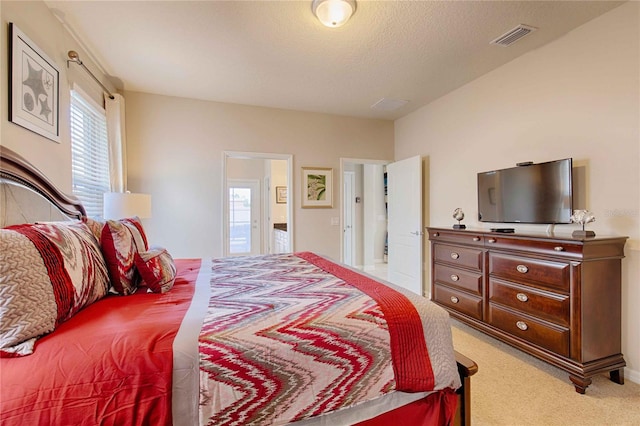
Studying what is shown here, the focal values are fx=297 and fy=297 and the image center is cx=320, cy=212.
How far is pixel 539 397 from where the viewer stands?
77.1 inches

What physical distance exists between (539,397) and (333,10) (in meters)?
2.95

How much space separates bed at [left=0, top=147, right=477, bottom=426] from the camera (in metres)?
0.92

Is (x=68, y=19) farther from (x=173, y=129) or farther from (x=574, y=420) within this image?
(x=574, y=420)

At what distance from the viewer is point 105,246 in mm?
1546

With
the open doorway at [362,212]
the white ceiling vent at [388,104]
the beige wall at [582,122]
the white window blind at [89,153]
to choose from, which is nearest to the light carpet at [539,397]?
the beige wall at [582,122]

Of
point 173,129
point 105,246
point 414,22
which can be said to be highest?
point 414,22

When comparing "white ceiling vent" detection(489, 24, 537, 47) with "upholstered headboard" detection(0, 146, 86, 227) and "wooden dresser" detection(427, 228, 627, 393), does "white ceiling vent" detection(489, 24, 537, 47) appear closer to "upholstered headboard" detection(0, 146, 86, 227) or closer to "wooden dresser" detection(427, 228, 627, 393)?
"wooden dresser" detection(427, 228, 627, 393)

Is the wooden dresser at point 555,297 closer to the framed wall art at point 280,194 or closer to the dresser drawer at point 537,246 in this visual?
the dresser drawer at point 537,246

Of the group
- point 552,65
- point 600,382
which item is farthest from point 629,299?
point 552,65

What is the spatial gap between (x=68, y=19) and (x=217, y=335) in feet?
9.04

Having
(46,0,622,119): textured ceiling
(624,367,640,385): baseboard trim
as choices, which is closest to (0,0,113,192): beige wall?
(46,0,622,119): textured ceiling

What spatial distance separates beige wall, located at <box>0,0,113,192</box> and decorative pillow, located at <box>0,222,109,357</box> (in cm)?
89

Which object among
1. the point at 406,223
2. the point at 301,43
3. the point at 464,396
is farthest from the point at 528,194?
the point at 301,43

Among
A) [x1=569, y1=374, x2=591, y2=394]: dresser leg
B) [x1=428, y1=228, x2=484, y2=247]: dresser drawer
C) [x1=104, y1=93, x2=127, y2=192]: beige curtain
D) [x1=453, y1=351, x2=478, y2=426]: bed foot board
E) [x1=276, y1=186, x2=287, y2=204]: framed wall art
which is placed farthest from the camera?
[x1=276, y1=186, x2=287, y2=204]: framed wall art
